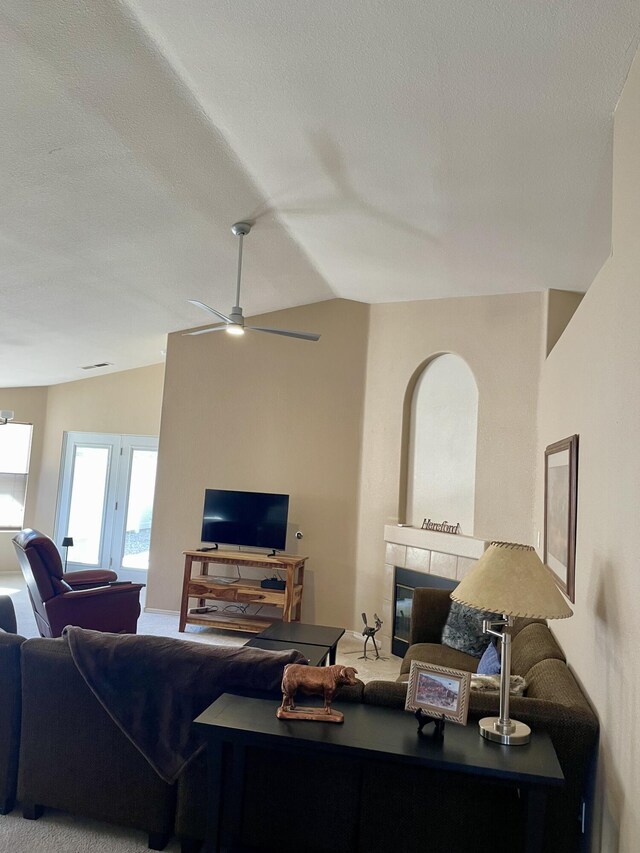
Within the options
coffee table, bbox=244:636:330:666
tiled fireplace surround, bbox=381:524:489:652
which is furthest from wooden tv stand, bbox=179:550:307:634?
coffee table, bbox=244:636:330:666

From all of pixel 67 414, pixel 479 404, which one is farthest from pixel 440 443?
pixel 67 414

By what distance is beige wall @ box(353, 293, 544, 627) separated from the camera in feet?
16.3

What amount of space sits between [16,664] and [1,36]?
101 inches

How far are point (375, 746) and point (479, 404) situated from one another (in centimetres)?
376

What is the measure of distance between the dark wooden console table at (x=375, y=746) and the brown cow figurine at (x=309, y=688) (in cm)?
4

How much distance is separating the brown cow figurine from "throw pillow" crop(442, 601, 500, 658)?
183 centimetres

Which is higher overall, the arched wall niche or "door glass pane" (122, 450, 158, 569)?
the arched wall niche

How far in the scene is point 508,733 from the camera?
1.96m

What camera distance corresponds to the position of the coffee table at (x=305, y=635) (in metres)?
3.93

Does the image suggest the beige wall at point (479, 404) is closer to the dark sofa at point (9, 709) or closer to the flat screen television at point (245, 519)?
the flat screen television at point (245, 519)

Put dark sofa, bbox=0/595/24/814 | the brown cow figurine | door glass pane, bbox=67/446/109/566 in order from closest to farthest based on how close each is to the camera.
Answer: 1. the brown cow figurine
2. dark sofa, bbox=0/595/24/814
3. door glass pane, bbox=67/446/109/566

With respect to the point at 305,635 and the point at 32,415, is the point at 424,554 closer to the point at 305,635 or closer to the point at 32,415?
the point at 305,635

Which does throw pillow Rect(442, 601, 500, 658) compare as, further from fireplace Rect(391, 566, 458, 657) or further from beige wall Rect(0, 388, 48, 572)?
beige wall Rect(0, 388, 48, 572)

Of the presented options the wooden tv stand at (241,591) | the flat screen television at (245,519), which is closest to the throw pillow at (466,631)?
the wooden tv stand at (241,591)
